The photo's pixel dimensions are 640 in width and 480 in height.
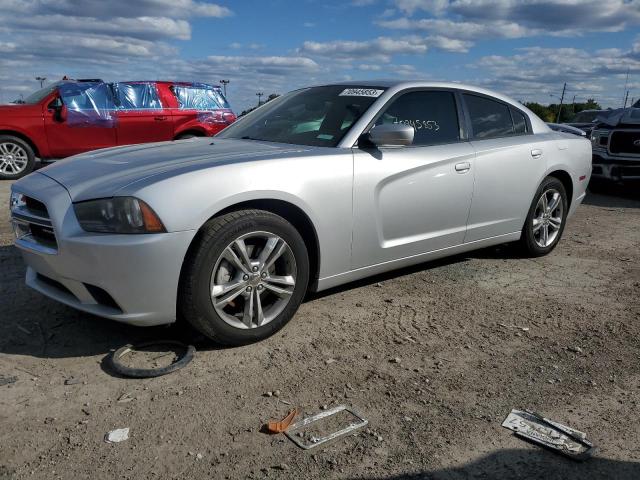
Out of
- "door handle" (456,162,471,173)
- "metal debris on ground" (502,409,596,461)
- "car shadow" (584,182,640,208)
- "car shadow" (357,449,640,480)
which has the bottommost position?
"car shadow" (584,182,640,208)

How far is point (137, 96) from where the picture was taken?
11812 mm

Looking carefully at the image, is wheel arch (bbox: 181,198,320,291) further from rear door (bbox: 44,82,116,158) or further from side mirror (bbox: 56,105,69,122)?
side mirror (bbox: 56,105,69,122)

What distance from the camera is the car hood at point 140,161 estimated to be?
123 inches

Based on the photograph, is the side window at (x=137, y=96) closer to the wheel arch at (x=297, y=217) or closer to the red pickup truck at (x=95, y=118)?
the red pickup truck at (x=95, y=118)

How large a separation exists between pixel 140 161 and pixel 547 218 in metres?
3.74

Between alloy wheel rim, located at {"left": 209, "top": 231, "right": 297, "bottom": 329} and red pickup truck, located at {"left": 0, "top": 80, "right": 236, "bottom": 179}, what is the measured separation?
29.4 feet

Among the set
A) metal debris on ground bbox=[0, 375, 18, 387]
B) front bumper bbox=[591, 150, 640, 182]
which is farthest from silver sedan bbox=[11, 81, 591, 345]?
front bumper bbox=[591, 150, 640, 182]

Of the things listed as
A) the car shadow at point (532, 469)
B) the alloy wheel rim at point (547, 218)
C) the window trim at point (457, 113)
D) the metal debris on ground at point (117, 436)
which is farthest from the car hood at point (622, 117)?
the metal debris on ground at point (117, 436)

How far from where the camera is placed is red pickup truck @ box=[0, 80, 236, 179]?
10.8 metres

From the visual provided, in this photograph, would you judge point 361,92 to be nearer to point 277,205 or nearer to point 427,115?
point 427,115

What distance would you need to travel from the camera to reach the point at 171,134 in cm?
1200

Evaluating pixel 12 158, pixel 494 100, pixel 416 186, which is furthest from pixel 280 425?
pixel 12 158

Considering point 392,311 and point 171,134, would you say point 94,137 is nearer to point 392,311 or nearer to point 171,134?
point 171,134

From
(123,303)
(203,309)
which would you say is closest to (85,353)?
(123,303)
